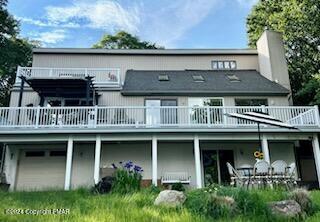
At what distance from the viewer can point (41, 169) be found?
13914 mm

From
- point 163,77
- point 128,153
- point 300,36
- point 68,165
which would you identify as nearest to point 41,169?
point 68,165

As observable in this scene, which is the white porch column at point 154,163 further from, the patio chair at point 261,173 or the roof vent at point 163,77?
the roof vent at point 163,77

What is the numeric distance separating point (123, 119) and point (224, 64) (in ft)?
28.0

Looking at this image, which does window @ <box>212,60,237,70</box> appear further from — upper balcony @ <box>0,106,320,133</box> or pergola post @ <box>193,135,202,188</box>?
pergola post @ <box>193,135,202,188</box>

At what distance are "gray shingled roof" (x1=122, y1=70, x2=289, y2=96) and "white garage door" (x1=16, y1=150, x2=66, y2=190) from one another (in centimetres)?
423

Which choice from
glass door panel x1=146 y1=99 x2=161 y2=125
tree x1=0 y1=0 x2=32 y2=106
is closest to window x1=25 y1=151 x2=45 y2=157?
glass door panel x1=146 y1=99 x2=161 y2=125

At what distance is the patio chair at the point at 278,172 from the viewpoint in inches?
377

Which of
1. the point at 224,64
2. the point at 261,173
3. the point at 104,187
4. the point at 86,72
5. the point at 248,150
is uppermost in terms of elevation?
the point at 224,64

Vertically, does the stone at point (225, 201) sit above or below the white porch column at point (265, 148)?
below

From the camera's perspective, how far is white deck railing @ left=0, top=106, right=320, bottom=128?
12602 millimetres

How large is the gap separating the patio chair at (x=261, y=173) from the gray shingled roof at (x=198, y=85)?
6.39 metres

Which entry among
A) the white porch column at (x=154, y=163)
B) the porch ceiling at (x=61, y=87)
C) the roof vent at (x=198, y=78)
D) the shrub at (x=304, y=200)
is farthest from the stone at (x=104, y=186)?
the roof vent at (x=198, y=78)

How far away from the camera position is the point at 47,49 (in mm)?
17812

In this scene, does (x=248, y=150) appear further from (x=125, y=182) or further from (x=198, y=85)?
(x=125, y=182)
